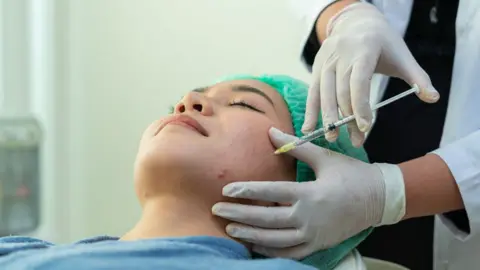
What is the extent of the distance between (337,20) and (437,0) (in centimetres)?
30

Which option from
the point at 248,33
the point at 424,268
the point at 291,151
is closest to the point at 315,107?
the point at 291,151

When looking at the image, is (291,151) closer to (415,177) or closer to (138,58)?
(415,177)

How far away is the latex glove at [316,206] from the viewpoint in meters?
1.06

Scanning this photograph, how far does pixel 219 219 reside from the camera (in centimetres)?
108

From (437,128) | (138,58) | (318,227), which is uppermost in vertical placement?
(138,58)

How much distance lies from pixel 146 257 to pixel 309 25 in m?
0.77

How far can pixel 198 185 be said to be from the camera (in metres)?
1.06

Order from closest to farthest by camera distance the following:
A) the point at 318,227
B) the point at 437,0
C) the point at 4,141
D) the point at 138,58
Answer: the point at 318,227
the point at 437,0
the point at 4,141
the point at 138,58

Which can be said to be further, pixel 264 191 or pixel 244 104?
pixel 244 104

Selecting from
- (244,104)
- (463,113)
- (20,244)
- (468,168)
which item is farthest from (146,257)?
(463,113)

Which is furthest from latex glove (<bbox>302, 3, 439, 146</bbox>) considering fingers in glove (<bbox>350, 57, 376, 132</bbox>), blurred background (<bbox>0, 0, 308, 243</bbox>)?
blurred background (<bbox>0, 0, 308, 243</bbox>)

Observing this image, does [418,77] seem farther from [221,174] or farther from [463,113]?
[221,174]

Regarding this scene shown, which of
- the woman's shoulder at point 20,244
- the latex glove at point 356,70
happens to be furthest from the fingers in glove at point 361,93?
the woman's shoulder at point 20,244

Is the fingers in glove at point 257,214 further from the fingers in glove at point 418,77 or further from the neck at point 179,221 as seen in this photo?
the fingers in glove at point 418,77
